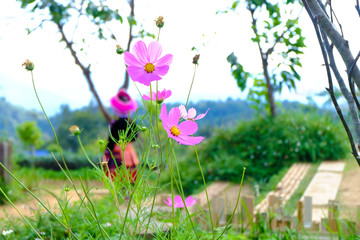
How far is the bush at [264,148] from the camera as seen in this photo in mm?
6035

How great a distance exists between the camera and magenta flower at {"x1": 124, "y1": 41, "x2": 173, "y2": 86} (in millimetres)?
916

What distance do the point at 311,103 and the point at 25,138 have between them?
8066 millimetres

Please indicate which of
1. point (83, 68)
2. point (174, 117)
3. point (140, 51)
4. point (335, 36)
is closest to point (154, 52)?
point (140, 51)

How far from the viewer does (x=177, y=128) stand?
938 mm

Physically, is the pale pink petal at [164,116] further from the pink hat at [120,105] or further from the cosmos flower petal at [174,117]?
the pink hat at [120,105]

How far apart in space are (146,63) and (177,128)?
0.17 metres

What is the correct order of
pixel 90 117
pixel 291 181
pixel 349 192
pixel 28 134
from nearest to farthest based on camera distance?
pixel 349 192 < pixel 291 181 < pixel 28 134 < pixel 90 117

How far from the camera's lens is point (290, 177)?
211 inches

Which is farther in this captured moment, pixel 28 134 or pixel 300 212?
pixel 28 134

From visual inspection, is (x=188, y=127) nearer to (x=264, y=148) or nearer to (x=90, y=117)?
(x=264, y=148)

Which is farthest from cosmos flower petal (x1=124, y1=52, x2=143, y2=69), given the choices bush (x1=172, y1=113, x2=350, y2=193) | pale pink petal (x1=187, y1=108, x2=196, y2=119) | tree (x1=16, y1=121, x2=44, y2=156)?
tree (x1=16, y1=121, x2=44, y2=156)

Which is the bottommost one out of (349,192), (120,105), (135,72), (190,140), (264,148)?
(349,192)

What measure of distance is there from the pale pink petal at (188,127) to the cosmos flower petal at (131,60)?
174 mm

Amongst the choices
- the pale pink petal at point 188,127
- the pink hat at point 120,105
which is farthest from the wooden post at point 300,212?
the pink hat at point 120,105
